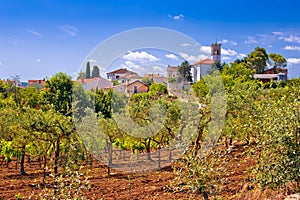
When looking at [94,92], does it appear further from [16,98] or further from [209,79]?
[16,98]

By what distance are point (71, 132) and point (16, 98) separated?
28754 mm

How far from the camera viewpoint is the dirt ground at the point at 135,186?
8866 mm

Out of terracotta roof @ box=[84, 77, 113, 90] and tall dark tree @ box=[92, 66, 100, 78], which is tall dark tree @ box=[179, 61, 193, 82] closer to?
tall dark tree @ box=[92, 66, 100, 78]

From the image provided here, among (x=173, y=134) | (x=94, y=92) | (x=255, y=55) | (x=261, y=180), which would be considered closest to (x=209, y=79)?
(x=173, y=134)

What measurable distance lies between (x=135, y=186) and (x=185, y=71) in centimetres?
405

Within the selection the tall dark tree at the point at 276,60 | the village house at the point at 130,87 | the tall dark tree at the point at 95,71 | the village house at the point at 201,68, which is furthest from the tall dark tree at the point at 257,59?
the tall dark tree at the point at 95,71

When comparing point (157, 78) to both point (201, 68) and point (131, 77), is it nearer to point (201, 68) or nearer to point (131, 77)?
point (131, 77)

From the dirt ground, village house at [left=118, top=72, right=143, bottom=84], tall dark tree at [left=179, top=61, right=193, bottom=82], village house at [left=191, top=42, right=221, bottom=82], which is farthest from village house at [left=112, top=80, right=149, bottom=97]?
the dirt ground

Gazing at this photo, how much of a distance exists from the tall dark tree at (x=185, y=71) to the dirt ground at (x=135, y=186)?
2669 millimetres

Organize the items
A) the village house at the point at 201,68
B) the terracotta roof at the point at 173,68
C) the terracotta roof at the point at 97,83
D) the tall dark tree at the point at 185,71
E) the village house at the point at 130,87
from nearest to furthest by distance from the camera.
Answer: the tall dark tree at the point at 185,71
the terracotta roof at the point at 173,68
the village house at the point at 201,68
the terracotta roof at the point at 97,83
the village house at the point at 130,87

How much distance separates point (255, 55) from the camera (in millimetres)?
50625

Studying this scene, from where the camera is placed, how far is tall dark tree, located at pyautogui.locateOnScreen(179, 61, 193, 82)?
28.7 ft

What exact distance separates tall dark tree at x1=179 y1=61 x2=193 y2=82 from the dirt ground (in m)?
2.67

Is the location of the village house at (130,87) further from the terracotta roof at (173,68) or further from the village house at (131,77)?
the terracotta roof at (173,68)
